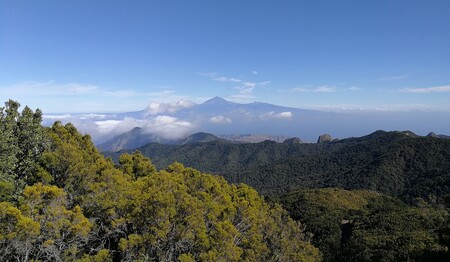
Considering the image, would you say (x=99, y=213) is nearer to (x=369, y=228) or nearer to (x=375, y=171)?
(x=369, y=228)

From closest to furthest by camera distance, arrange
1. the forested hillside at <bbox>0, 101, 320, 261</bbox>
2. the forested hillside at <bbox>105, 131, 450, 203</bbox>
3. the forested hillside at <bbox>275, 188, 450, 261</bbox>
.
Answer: the forested hillside at <bbox>0, 101, 320, 261</bbox> < the forested hillside at <bbox>275, 188, 450, 261</bbox> < the forested hillside at <bbox>105, 131, 450, 203</bbox>

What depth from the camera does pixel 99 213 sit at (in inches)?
784

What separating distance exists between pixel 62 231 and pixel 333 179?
149132 mm

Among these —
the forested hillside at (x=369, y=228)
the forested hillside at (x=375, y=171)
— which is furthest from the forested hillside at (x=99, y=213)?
the forested hillside at (x=375, y=171)

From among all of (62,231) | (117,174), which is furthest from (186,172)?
(62,231)

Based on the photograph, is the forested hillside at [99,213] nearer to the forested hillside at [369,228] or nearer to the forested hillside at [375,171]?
the forested hillside at [369,228]

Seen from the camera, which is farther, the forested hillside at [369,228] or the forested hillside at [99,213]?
the forested hillside at [369,228]

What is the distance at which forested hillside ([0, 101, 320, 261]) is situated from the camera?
51.2 ft

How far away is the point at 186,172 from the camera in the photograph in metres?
26.8


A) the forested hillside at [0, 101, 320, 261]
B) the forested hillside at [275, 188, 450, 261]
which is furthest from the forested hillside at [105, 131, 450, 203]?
the forested hillside at [0, 101, 320, 261]

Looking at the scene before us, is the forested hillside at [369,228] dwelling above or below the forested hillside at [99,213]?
below

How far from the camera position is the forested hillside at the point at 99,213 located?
51.2 feet

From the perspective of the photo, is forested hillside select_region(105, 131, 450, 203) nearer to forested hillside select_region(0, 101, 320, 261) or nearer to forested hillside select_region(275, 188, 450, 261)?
forested hillside select_region(275, 188, 450, 261)

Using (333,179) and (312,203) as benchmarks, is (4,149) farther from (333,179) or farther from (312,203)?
(333,179)
